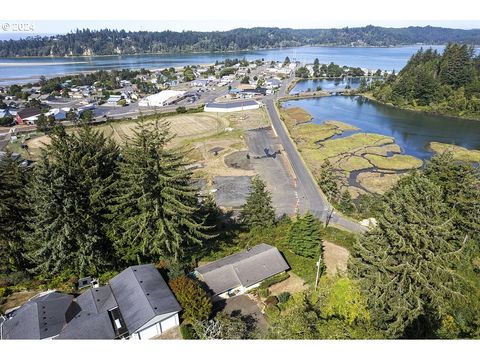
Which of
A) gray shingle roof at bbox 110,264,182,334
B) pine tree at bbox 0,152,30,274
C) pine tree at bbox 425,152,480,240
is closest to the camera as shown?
gray shingle roof at bbox 110,264,182,334

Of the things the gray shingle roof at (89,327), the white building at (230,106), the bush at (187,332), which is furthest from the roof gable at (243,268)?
the white building at (230,106)

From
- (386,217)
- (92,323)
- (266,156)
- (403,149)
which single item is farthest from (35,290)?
(403,149)

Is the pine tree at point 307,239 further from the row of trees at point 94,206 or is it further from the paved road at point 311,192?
the row of trees at point 94,206

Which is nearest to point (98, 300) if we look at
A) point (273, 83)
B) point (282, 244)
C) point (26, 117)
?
point (282, 244)

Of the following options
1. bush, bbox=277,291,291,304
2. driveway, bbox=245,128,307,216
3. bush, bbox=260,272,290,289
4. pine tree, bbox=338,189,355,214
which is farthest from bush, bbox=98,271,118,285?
pine tree, bbox=338,189,355,214

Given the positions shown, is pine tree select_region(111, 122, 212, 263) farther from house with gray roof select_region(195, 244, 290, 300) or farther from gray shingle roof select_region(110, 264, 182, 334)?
house with gray roof select_region(195, 244, 290, 300)

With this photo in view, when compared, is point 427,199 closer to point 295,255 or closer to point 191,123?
point 295,255
